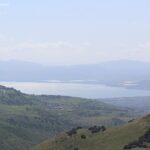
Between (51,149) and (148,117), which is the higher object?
(148,117)

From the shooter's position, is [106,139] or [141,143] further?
[106,139]

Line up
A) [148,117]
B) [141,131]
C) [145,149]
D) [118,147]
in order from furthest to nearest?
[148,117], [141,131], [118,147], [145,149]

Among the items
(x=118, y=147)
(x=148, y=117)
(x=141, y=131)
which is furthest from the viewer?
(x=148, y=117)

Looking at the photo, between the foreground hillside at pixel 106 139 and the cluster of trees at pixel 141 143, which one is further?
the foreground hillside at pixel 106 139

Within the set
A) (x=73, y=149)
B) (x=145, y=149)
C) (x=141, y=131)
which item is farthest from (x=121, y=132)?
(x=145, y=149)

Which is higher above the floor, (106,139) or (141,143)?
(141,143)

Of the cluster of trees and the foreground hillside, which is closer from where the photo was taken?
the cluster of trees

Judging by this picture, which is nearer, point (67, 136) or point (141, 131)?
point (141, 131)

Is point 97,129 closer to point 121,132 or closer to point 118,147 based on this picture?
point 121,132
